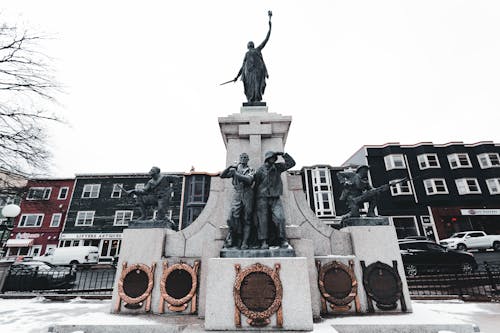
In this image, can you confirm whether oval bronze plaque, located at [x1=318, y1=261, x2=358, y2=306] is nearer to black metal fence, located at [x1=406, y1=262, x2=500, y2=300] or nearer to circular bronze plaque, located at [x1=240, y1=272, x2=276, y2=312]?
circular bronze plaque, located at [x1=240, y1=272, x2=276, y2=312]

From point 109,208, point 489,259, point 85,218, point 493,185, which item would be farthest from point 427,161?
point 85,218

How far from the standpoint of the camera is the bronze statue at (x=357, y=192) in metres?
6.66

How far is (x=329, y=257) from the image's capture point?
19.3 ft

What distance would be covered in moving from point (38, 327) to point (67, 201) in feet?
135

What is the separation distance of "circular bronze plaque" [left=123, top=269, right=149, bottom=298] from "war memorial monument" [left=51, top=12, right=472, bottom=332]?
0.9 inches

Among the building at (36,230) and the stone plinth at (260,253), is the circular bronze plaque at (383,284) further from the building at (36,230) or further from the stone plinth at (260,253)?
the building at (36,230)

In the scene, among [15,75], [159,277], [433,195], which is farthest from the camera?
[433,195]

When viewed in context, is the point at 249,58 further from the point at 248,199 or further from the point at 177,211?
the point at 177,211

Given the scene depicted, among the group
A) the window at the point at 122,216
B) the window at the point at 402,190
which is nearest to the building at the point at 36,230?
the window at the point at 122,216

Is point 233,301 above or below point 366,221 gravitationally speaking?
below

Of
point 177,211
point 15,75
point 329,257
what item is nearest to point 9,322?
point 329,257

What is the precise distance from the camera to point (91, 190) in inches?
1564

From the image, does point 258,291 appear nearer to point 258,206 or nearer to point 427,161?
point 258,206

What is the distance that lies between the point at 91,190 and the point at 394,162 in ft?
148
